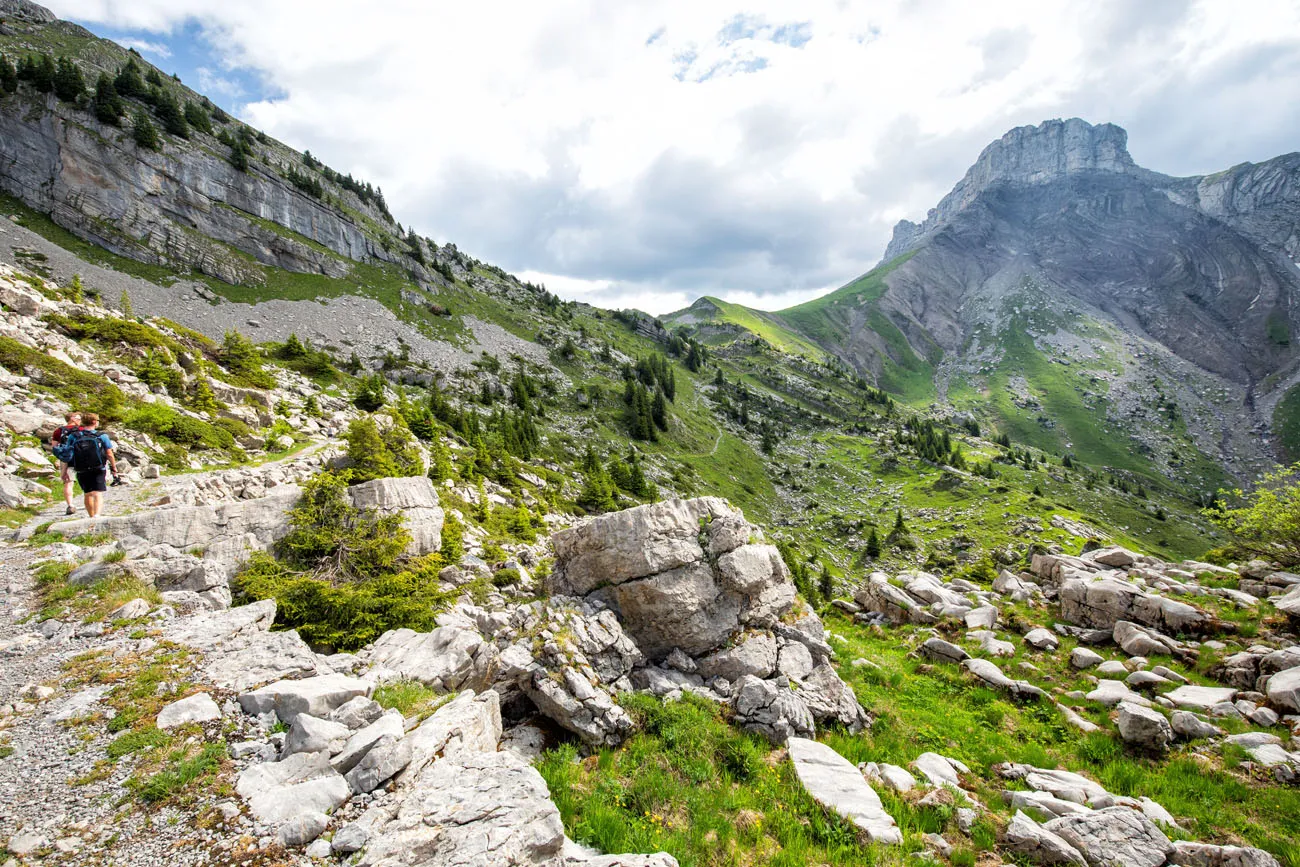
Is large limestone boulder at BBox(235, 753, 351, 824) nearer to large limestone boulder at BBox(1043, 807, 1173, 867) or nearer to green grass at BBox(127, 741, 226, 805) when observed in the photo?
green grass at BBox(127, 741, 226, 805)

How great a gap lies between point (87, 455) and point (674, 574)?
19.4m

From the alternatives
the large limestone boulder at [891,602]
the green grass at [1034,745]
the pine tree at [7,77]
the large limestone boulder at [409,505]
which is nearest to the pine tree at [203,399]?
the large limestone boulder at [409,505]

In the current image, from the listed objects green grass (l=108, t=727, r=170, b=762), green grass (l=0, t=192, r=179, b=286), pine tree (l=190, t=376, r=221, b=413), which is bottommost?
green grass (l=108, t=727, r=170, b=762)

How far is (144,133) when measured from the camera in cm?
7769

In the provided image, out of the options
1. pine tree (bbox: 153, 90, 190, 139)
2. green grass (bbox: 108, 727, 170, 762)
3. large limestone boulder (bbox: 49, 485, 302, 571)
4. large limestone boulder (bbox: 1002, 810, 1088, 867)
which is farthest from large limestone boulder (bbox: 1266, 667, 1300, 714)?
pine tree (bbox: 153, 90, 190, 139)

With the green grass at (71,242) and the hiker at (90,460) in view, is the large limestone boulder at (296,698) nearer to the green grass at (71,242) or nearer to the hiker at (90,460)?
the hiker at (90,460)

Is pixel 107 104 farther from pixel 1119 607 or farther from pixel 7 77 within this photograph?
pixel 1119 607

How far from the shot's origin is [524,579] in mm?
21938

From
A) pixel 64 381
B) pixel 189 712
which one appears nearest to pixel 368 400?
pixel 64 381

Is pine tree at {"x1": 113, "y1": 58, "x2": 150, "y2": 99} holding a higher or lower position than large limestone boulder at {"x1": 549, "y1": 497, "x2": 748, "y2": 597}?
higher

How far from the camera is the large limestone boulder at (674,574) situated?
15.4 metres

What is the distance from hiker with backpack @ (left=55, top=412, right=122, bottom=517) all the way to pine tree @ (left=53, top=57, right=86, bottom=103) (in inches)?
4211

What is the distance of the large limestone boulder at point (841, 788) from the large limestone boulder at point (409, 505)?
16573 millimetres

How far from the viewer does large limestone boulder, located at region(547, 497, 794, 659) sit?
604 inches
